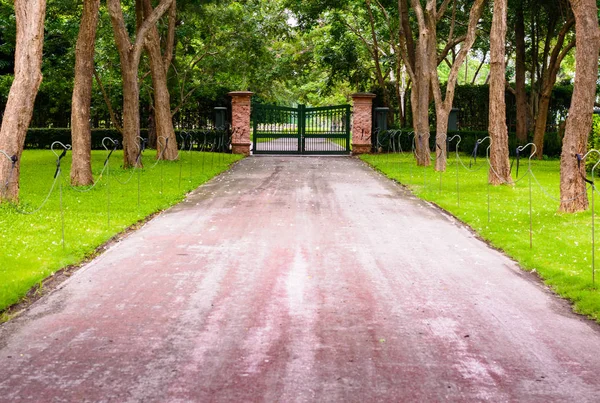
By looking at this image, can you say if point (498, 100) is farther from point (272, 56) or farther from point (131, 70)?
point (272, 56)

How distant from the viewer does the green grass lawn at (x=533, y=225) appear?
8898 mm

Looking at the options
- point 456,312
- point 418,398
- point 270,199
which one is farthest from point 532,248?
point 270,199

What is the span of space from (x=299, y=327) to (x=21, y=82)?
10.3 metres

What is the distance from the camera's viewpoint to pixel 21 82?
15.0 metres

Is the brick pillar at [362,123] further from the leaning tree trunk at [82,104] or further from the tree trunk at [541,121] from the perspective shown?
the leaning tree trunk at [82,104]

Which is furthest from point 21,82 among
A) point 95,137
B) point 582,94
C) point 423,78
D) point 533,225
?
point 95,137

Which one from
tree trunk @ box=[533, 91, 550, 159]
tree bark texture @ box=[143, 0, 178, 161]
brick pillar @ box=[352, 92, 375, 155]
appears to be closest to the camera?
tree bark texture @ box=[143, 0, 178, 161]

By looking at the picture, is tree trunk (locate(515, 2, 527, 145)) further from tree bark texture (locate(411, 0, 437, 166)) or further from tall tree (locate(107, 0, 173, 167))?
tall tree (locate(107, 0, 173, 167))

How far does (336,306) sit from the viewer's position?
7652 mm

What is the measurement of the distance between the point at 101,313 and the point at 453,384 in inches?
140

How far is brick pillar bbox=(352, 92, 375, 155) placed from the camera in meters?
35.1

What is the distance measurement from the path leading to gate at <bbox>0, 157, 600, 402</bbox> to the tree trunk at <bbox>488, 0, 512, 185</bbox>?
7757 millimetres

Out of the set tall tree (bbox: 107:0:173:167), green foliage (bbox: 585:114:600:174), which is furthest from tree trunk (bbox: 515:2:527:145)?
tall tree (bbox: 107:0:173:167)

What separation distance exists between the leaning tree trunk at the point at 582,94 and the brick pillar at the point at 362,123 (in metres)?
20.6
